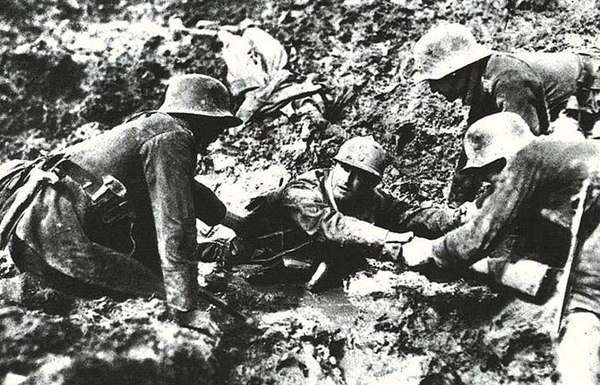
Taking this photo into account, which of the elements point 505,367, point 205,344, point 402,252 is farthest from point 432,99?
point 205,344

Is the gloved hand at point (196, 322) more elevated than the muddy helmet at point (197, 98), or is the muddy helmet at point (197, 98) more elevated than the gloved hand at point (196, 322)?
the muddy helmet at point (197, 98)

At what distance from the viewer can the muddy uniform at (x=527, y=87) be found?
4625 mm

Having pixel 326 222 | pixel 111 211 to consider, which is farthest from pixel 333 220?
pixel 111 211

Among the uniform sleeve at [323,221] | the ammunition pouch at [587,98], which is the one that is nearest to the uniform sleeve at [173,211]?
the uniform sleeve at [323,221]

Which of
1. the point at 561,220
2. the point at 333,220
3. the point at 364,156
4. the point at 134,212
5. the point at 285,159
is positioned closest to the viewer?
the point at 561,220

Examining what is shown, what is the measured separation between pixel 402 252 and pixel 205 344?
1.37 meters

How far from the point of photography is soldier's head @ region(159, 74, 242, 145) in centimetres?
396

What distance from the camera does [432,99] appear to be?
6.36 m

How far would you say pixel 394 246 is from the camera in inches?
168

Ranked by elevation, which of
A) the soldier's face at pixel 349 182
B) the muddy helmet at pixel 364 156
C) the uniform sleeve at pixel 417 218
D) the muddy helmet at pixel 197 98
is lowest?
the uniform sleeve at pixel 417 218

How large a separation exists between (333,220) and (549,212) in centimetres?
139

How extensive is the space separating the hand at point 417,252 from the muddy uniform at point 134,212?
1.35 m

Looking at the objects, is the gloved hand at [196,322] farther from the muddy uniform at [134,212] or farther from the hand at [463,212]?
the hand at [463,212]

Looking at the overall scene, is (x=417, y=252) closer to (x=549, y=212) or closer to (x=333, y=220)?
(x=333, y=220)
